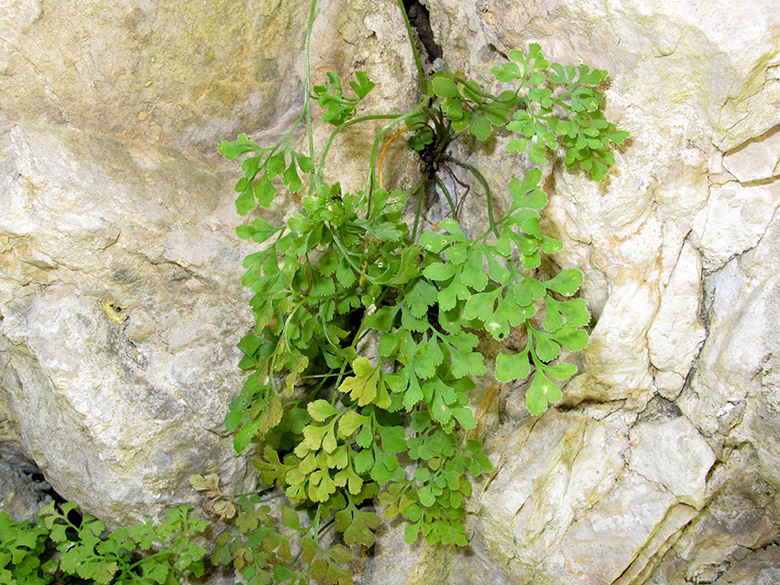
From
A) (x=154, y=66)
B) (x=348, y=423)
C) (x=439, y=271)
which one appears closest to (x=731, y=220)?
(x=439, y=271)

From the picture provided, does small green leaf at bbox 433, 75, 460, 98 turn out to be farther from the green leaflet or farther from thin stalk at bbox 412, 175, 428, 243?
thin stalk at bbox 412, 175, 428, 243

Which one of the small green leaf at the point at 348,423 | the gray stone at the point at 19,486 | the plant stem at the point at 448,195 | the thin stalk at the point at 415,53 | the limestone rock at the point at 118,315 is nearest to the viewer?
the small green leaf at the point at 348,423

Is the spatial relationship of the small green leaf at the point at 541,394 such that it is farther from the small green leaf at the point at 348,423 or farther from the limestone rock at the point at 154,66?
the limestone rock at the point at 154,66

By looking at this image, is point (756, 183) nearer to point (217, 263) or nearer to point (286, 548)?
point (217, 263)

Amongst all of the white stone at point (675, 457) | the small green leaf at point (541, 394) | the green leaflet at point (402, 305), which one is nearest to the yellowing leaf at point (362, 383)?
the green leaflet at point (402, 305)

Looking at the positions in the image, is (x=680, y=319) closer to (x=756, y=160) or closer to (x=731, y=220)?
(x=731, y=220)

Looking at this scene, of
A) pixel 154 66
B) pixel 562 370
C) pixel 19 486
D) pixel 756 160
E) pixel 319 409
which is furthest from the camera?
pixel 19 486

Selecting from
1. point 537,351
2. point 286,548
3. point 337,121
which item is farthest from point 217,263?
point 537,351
